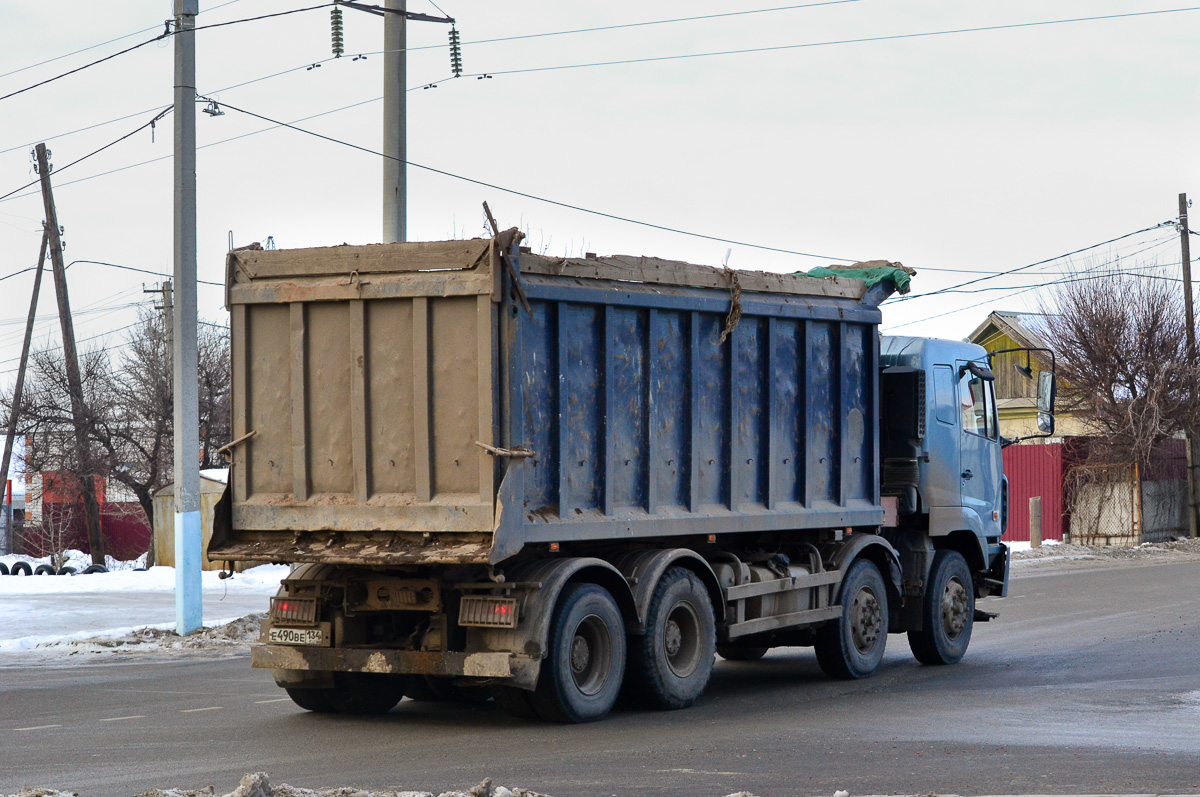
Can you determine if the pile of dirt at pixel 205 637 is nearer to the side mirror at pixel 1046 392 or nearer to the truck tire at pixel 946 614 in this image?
the truck tire at pixel 946 614

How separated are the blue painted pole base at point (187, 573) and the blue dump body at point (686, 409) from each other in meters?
7.31

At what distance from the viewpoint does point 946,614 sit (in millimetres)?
13617

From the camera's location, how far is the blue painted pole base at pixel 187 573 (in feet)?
52.3

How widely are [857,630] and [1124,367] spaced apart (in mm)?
27493

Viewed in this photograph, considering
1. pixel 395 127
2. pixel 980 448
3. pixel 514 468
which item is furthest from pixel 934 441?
pixel 395 127

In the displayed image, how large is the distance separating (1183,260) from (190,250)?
30581 millimetres

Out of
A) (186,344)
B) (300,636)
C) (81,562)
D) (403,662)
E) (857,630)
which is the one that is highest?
(186,344)

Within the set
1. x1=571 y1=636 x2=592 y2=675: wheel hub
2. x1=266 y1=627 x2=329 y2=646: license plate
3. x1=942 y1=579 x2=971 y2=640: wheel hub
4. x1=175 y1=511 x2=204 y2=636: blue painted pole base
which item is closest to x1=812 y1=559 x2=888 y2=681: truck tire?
x1=942 y1=579 x2=971 y2=640: wheel hub

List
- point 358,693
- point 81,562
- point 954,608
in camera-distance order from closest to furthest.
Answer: point 358,693, point 954,608, point 81,562

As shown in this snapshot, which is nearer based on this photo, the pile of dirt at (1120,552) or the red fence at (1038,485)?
the pile of dirt at (1120,552)

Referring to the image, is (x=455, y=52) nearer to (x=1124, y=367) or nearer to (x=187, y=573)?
(x=187, y=573)

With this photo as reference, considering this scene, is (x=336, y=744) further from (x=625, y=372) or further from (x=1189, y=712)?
(x=1189, y=712)

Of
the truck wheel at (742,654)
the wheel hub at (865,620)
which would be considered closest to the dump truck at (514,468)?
the wheel hub at (865,620)

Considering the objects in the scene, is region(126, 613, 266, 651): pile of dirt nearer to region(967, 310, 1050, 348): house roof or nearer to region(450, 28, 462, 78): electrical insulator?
region(450, 28, 462, 78): electrical insulator
